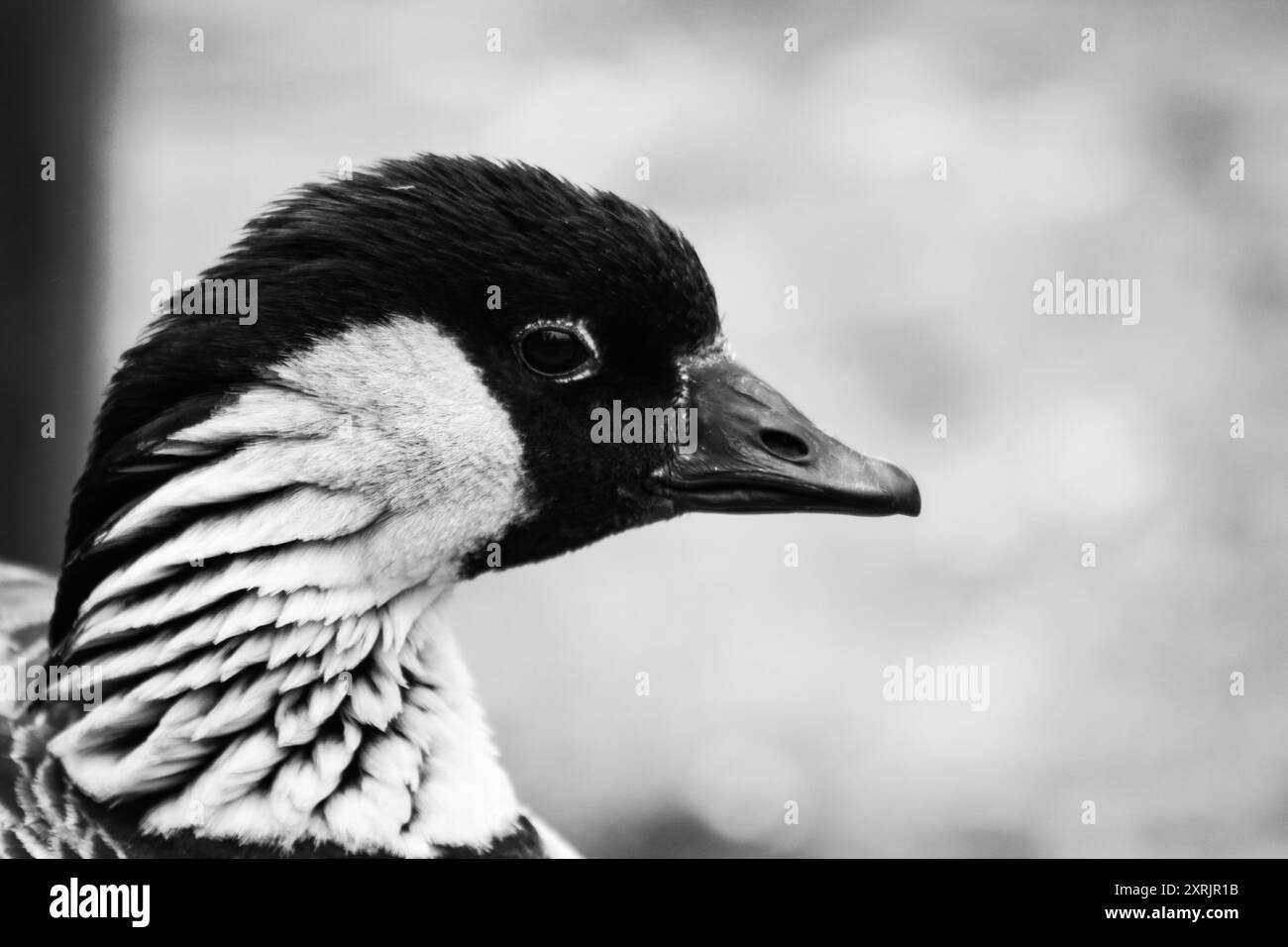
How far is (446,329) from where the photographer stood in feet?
7.03

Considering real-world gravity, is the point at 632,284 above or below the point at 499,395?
above

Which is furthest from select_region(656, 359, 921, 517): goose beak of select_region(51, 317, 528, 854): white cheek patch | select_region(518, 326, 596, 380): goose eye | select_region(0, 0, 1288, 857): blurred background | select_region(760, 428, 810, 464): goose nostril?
select_region(0, 0, 1288, 857): blurred background

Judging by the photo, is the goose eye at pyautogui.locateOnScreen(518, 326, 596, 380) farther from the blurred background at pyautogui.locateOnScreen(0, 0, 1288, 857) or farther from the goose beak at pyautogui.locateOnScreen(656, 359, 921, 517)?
the blurred background at pyautogui.locateOnScreen(0, 0, 1288, 857)

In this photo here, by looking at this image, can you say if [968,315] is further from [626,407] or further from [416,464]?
[416,464]

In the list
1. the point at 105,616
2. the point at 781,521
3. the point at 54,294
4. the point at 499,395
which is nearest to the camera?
the point at 105,616

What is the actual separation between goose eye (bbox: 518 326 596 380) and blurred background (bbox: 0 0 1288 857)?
7.48 feet

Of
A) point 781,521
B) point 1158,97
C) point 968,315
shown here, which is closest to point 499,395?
point 781,521

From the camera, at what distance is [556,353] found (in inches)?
87.2

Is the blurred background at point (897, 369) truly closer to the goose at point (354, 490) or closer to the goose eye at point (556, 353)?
the goose at point (354, 490)

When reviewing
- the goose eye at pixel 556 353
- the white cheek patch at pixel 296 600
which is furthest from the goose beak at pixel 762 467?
the white cheek patch at pixel 296 600

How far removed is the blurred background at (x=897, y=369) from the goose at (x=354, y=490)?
6.78 ft

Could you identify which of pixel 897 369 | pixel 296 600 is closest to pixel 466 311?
pixel 296 600

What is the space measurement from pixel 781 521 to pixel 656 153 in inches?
62.3
